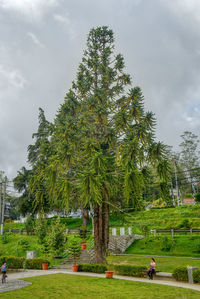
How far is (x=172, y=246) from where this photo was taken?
84.0 ft

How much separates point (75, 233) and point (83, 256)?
10.2m

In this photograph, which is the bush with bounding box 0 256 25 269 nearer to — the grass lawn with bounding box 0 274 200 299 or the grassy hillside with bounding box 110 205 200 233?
the grass lawn with bounding box 0 274 200 299

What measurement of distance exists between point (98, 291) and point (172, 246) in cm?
1570

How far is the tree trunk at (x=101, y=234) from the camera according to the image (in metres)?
19.1

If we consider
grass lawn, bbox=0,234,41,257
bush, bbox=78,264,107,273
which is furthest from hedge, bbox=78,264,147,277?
grass lawn, bbox=0,234,41,257

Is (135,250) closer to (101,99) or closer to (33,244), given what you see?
(33,244)

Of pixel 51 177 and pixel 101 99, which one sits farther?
pixel 101 99

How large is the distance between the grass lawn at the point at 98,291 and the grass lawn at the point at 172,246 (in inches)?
458

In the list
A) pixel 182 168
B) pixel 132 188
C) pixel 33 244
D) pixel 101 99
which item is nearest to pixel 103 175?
pixel 132 188

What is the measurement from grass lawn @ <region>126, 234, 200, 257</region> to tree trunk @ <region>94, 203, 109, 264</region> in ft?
26.6

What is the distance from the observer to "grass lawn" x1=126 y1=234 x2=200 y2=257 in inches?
955

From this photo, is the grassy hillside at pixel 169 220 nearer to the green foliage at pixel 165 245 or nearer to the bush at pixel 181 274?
the green foliage at pixel 165 245

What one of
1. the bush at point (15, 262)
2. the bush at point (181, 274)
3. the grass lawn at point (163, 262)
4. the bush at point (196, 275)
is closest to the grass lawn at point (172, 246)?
the grass lawn at point (163, 262)

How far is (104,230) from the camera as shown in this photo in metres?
19.3
